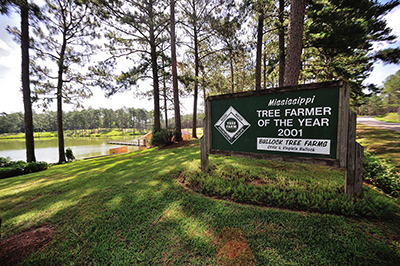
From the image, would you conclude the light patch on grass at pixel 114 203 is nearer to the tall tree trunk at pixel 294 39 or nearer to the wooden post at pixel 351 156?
the wooden post at pixel 351 156

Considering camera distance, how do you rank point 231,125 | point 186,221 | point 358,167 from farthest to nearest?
point 231,125 → point 358,167 → point 186,221

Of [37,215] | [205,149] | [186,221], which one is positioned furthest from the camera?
[205,149]

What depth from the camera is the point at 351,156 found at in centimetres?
241

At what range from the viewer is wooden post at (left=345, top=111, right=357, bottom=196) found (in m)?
2.39

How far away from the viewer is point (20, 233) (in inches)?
87.2

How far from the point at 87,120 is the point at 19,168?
87794 millimetres

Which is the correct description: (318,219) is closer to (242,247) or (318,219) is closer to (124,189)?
(242,247)

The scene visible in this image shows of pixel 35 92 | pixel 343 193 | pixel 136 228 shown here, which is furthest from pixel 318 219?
pixel 35 92

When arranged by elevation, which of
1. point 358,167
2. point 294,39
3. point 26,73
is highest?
point 26,73

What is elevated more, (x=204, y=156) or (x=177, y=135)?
(x=177, y=135)

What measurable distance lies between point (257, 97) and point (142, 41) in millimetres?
11450

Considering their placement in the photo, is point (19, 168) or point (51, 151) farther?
point (51, 151)

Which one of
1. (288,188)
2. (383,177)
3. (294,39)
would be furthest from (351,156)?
(294,39)

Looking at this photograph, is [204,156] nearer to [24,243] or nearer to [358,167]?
[358,167]
